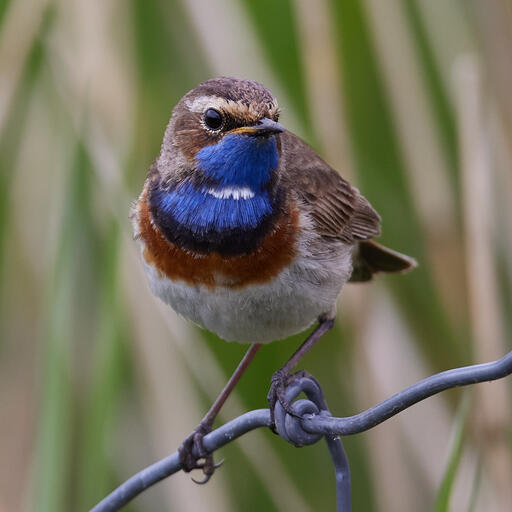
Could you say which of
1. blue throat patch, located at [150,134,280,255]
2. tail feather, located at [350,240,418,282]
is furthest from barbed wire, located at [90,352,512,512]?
tail feather, located at [350,240,418,282]

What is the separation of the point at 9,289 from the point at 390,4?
1584mm

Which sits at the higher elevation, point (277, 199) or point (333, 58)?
point (333, 58)

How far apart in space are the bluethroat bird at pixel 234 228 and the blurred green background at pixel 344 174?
15.9 inches

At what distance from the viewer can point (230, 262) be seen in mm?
2225

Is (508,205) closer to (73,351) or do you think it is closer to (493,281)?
(493,281)

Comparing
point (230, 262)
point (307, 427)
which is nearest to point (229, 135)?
point (230, 262)

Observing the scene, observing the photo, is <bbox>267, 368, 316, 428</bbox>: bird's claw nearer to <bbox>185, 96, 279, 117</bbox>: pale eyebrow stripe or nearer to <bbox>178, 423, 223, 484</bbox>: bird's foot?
<bbox>178, 423, 223, 484</bbox>: bird's foot

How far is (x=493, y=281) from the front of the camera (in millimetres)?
2824

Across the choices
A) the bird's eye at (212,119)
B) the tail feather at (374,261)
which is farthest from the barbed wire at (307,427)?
the tail feather at (374,261)

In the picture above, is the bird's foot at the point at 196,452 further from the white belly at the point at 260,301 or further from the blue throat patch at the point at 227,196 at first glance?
the blue throat patch at the point at 227,196

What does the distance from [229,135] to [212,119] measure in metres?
0.07

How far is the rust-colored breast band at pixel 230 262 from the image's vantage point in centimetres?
222

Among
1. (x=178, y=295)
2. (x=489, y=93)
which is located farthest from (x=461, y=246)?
(x=178, y=295)

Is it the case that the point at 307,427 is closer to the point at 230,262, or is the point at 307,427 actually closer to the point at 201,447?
the point at 230,262
